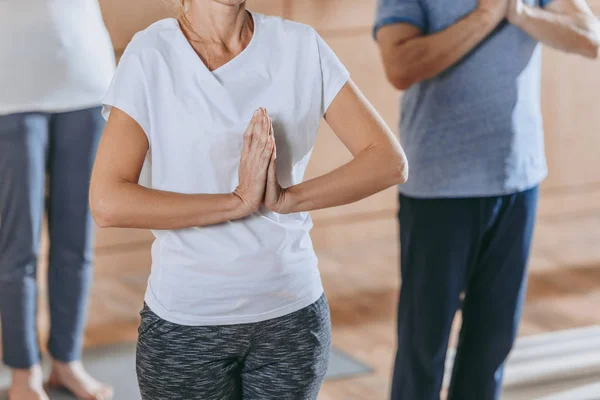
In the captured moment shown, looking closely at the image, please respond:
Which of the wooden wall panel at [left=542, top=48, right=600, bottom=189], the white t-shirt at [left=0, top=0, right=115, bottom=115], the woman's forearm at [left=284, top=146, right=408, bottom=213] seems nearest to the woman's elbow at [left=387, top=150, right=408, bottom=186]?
the woman's forearm at [left=284, top=146, right=408, bottom=213]

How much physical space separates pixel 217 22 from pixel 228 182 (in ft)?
0.82

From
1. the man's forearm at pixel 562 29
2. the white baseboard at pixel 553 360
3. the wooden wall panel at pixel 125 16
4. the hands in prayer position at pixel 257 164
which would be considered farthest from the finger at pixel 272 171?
the wooden wall panel at pixel 125 16

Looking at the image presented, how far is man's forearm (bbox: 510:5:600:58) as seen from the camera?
2174 mm

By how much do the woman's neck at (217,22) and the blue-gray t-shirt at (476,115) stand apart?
30.9 inches

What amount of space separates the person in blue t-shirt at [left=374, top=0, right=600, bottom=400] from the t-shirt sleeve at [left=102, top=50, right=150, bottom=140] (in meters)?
0.90

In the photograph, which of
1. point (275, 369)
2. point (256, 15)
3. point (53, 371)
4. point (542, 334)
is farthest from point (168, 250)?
point (542, 334)

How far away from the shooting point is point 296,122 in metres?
1.50

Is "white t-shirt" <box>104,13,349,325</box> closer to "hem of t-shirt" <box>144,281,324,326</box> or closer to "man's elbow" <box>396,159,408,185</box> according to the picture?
"hem of t-shirt" <box>144,281,324,326</box>

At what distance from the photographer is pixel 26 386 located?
283 cm

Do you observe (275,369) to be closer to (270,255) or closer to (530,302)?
(270,255)

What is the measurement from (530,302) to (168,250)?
2.56 meters

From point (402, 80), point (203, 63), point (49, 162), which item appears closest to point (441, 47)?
point (402, 80)

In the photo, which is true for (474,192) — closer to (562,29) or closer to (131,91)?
(562,29)

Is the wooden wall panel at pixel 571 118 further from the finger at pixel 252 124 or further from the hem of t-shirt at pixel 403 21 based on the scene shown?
the finger at pixel 252 124
